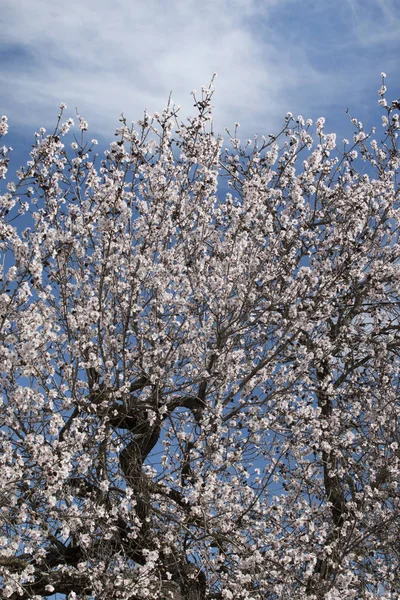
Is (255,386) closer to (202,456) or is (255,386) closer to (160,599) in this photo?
(202,456)

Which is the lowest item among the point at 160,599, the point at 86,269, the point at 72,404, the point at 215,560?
the point at 160,599

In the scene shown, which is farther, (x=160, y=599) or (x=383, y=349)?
(x=383, y=349)

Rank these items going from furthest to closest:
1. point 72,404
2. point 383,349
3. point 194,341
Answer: point 383,349
point 194,341
point 72,404

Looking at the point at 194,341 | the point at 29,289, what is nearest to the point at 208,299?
the point at 194,341

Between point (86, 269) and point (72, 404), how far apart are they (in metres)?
2.46

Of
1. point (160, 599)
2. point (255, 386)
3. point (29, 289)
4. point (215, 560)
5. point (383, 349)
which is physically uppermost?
point (383, 349)

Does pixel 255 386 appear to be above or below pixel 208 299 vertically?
below

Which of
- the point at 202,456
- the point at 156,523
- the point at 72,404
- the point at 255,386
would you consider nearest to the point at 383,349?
the point at 255,386

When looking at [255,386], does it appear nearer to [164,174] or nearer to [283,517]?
[283,517]

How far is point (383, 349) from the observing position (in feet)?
34.4

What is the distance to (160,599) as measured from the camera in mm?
7441

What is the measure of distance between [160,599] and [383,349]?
5323 millimetres

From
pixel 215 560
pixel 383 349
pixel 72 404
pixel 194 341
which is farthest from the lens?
pixel 383 349

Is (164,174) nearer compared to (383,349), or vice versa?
(164,174)
